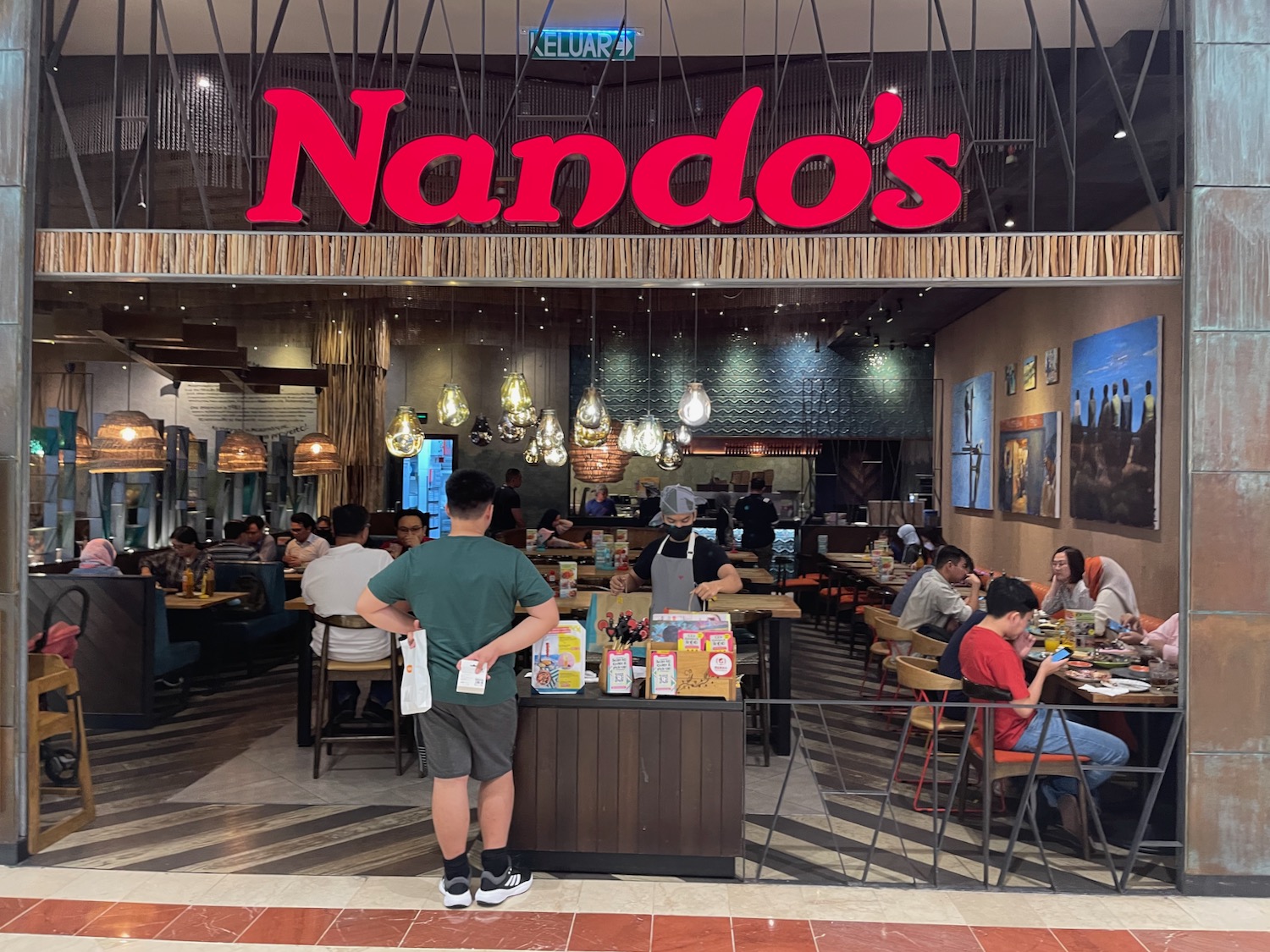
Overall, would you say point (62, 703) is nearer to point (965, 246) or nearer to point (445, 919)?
point (445, 919)

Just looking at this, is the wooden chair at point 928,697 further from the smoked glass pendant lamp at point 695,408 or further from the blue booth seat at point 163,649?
the blue booth seat at point 163,649

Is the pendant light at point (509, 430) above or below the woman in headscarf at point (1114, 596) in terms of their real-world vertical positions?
above

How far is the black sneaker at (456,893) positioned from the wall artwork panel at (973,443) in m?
9.35

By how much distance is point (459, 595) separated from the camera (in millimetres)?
3865

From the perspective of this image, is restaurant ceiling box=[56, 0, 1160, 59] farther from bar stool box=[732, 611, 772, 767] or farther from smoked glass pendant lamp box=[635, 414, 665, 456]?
smoked glass pendant lamp box=[635, 414, 665, 456]

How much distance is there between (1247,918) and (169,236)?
533cm

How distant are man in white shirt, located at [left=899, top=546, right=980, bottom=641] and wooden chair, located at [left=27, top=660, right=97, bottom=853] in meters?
5.14

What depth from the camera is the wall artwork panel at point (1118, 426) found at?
727 centimetres

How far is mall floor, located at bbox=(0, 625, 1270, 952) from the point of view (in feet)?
11.9

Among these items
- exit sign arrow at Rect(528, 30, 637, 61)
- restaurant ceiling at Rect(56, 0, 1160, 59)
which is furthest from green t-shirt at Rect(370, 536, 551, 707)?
exit sign arrow at Rect(528, 30, 637, 61)

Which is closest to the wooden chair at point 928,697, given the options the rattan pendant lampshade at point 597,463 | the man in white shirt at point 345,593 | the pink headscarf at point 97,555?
the man in white shirt at point 345,593

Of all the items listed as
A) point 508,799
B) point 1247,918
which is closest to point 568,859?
point 508,799

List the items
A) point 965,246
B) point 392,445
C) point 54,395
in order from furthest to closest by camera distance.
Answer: point 54,395, point 392,445, point 965,246

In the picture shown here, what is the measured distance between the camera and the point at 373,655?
19.5 ft
